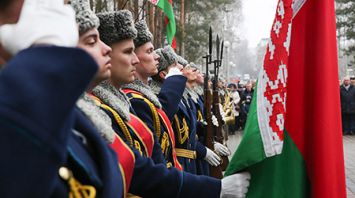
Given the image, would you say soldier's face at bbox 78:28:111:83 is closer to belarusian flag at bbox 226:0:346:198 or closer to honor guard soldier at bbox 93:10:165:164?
honor guard soldier at bbox 93:10:165:164

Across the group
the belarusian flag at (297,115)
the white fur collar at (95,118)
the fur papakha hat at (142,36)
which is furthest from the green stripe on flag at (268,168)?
the fur papakha hat at (142,36)

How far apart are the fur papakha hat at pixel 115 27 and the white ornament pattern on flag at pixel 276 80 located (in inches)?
32.8

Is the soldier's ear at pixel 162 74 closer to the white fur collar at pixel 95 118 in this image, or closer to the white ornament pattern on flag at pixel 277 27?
the white ornament pattern on flag at pixel 277 27

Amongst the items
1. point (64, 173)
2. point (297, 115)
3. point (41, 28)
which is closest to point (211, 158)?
point (297, 115)

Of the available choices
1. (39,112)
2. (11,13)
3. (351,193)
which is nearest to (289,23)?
(11,13)

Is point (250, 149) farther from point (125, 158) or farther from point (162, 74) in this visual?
point (162, 74)

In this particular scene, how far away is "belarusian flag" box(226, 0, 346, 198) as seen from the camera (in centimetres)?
236

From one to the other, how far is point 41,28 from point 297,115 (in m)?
1.64

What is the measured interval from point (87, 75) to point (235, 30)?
56445 millimetres

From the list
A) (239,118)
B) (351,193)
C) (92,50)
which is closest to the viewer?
(92,50)

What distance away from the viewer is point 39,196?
3.49 feet

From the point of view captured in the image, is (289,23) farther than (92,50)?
Yes

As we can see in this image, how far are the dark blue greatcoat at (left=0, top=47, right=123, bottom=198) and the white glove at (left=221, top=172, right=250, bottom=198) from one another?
1.38 meters

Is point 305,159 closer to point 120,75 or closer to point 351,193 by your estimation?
point 120,75
